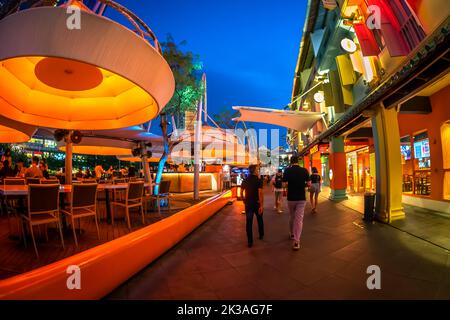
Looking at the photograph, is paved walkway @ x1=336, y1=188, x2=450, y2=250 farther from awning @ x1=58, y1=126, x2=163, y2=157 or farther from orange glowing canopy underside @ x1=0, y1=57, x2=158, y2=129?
awning @ x1=58, y1=126, x2=163, y2=157

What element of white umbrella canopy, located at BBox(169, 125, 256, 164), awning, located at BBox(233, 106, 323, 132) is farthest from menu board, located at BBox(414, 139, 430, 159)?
white umbrella canopy, located at BBox(169, 125, 256, 164)

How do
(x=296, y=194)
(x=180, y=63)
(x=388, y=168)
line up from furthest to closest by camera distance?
(x=180, y=63) → (x=388, y=168) → (x=296, y=194)

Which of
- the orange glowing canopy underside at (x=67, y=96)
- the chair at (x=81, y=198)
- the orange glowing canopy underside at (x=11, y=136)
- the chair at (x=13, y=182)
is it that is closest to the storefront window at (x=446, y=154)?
the orange glowing canopy underside at (x=67, y=96)

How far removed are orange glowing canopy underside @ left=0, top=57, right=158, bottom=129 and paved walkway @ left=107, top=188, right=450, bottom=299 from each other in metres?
2.87

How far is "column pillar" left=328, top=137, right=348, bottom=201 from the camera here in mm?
11727

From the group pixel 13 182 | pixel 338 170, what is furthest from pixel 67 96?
pixel 338 170

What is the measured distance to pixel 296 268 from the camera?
362 cm

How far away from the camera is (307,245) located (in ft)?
15.8

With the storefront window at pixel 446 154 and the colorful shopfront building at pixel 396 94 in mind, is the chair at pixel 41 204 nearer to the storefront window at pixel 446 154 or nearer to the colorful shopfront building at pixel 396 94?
the colorful shopfront building at pixel 396 94

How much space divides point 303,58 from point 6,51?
21751 mm

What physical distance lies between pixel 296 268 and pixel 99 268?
Answer: 2710 mm

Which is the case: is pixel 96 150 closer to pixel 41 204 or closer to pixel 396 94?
pixel 41 204

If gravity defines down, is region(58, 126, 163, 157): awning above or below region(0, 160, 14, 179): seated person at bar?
above

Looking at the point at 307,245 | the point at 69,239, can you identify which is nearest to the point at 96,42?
the point at 69,239
